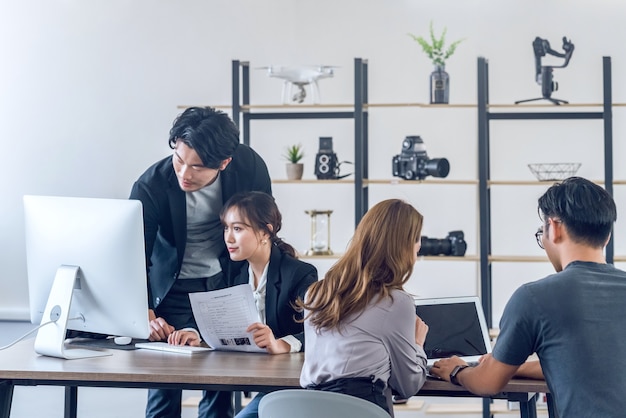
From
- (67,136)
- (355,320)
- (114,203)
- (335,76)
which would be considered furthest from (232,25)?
(355,320)

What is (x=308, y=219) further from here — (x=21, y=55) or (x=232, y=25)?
(x=21, y=55)

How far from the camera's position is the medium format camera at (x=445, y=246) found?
4.88 metres

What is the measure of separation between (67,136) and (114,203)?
3.63 metres

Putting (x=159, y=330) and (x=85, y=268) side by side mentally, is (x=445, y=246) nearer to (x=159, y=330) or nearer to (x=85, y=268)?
(x=159, y=330)

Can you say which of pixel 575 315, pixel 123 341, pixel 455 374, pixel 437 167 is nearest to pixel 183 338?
pixel 123 341

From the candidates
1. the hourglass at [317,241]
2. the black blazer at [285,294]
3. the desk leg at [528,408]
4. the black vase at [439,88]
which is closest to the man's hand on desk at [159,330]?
the black blazer at [285,294]

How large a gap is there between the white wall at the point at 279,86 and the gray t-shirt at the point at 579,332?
395cm

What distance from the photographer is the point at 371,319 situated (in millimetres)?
Answer: 2271

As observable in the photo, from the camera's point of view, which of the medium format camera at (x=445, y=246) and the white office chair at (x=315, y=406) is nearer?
the white office chair at (x=315, y=406)

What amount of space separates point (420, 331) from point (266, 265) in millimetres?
722

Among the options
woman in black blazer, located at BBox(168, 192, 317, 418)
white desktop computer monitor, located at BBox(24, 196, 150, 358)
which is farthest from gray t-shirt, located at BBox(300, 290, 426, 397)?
white desktop computer monitor, located at BBox(24, 196, 150, 358)

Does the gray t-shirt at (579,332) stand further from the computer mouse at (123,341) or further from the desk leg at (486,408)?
the desk leg at (486,408)

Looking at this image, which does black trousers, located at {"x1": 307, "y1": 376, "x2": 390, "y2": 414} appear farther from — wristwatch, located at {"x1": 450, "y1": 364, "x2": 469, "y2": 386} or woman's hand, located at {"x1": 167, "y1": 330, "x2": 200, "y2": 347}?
woman's hand, located at {"x1": 167, "y1": 330, "x2": 200, "y2": 347}

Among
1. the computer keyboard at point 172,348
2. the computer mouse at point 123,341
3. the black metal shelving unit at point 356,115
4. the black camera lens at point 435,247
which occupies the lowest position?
the computer keyboard at point 172,348
